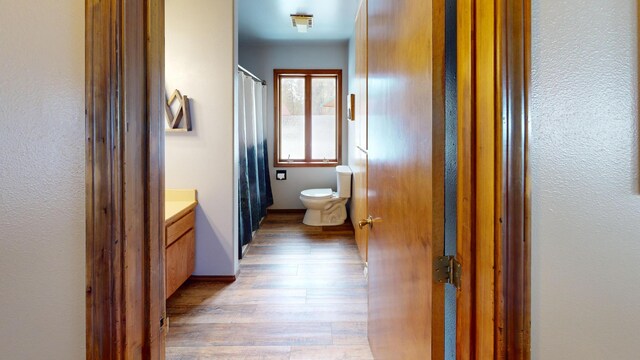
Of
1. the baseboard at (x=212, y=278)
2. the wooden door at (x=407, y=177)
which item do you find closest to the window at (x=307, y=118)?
the baseboard at (x=212, y=278)

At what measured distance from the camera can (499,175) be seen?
2.72 feet

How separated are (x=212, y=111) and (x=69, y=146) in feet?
7.88

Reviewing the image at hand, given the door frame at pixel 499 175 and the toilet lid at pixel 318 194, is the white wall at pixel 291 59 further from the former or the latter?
the door frame at pixel 499 175

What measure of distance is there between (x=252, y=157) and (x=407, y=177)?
3.45 metres

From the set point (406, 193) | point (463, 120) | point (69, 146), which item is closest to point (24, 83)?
point (69, 146)

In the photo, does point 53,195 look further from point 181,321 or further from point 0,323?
point 181,321

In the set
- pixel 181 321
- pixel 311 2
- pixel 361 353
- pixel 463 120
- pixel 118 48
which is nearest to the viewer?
pixel 118 48

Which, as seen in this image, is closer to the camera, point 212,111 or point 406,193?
point 406,193

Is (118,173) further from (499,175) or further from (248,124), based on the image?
(248,124)

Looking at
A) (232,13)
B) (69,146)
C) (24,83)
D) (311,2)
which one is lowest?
Answer: (69,146)

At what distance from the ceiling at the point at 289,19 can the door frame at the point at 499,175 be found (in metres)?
3.41

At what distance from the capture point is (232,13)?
10.3ft

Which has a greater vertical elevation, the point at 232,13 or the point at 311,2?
→ the point at 311,2

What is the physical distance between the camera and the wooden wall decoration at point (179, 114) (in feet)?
10.2
